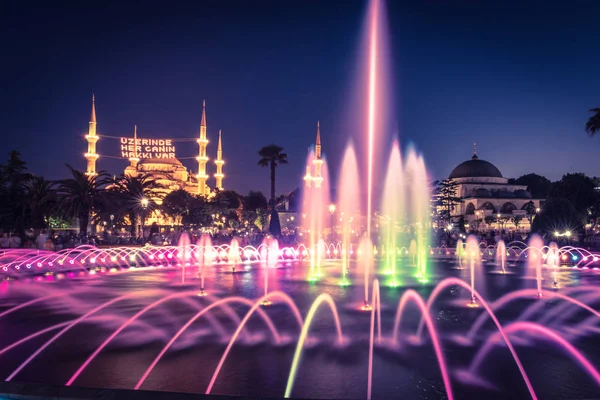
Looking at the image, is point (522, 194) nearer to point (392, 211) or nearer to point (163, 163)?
point (392, 211)

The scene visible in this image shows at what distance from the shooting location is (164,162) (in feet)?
320

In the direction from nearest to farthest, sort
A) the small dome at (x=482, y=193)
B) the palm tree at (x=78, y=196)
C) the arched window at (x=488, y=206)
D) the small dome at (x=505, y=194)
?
1. the palm tree at (x=78, y=196)
2. the arched window at (x=488, y=206)
3. the small dome at (x=482, y=193)
4. the small dome at (x=505, y=194)

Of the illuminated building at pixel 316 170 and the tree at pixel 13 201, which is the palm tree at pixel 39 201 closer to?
the tree at pixel 13 201

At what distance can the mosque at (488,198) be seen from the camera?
8569 cm

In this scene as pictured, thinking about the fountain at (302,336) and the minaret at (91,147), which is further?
the minaret at (91,147)

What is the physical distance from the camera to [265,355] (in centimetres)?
668

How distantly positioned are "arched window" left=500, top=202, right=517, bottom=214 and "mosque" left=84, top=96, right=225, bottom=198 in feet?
171

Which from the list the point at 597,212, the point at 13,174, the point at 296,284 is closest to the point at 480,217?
the point at 597,212

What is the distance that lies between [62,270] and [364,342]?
13584 mm

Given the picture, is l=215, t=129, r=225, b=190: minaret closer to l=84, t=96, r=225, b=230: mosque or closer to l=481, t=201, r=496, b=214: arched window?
l=84, t=96, r=225, b=230: mosque

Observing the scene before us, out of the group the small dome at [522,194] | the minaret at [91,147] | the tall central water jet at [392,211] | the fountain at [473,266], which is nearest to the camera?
the fountain at [473,266]

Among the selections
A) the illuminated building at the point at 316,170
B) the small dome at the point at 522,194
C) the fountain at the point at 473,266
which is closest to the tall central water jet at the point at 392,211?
the fountain at the point at 473,266

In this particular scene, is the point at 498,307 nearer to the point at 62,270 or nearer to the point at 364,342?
the point at 364,342

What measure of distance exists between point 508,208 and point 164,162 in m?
66.2
